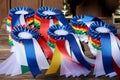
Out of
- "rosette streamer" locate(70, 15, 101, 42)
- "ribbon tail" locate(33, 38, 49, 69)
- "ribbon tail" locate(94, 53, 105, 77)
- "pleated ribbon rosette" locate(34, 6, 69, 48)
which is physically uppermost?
"pleated ribbon rosette" locate(34, 6, 69, 48)

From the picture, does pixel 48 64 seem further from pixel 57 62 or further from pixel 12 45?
pixel 12 45

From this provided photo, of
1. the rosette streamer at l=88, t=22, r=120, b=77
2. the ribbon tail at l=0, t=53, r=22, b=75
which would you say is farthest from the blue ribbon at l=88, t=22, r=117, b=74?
the ribbon tail at l=0, t=53, r=22, b=75

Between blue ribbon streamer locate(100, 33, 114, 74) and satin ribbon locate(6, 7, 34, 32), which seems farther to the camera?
satin ribbon locate(6, 7, 34, 32)

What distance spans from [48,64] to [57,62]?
0.12 ft

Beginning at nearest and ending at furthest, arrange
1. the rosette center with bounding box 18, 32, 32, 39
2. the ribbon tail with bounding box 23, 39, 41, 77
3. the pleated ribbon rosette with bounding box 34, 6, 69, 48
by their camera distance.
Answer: the ribbon tail with bounding box 23, 39, 41, 77 → the rosette center with bounding box 18, 32, 32, 39 → the pleated ribbon rosette with bounding box 34, 6, 69, 48

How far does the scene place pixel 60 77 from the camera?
3.52ft

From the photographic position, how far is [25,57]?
3.66ft

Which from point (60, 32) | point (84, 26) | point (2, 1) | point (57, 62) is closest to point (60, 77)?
point (57, 62)

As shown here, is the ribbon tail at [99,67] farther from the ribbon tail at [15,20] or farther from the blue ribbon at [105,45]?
the ribbon tail at [15,20]

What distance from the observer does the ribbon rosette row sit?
43.3 inches

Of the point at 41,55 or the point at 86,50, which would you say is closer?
the point at 41,55

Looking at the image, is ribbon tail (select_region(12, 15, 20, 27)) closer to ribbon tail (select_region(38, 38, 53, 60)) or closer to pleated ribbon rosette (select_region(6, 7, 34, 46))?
pleated ribbon rosette (select_region(6, 7, 34, 46))

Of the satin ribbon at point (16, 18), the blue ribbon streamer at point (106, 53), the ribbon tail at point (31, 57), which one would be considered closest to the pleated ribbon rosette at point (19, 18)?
the satin ribbon at point (16, 18)

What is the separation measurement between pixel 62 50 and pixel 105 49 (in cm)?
14
